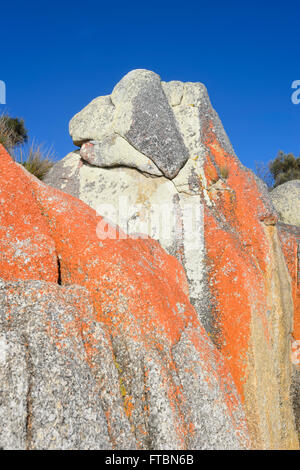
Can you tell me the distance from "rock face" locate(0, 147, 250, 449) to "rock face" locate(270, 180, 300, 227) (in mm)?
5115

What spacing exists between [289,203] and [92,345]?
6.88 metres

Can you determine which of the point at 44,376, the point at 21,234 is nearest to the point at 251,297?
the point at 21,234

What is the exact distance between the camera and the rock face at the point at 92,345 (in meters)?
2.84

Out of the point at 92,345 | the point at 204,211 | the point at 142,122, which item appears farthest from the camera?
the point at 142,122

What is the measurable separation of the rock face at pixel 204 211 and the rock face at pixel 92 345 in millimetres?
748

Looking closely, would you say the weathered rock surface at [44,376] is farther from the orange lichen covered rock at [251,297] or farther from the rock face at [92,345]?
the orange lichen covered rock at [251,297]

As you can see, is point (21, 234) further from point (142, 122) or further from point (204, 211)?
point (142, 122)

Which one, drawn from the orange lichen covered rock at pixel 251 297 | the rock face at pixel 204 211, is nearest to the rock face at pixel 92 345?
the orange lichen covered rock at pixel 251 297

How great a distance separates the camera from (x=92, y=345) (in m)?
3.40

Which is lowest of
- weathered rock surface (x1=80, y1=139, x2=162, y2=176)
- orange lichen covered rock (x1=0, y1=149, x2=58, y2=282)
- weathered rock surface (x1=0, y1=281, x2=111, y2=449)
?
weathered rock surface (x1=0, y1=281, x2=111, y2=449)

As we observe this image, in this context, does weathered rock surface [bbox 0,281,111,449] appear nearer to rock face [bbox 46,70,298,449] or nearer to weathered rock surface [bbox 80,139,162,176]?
rock face [bbox 46,70,298,449]

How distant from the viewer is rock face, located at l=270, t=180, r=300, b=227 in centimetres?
894

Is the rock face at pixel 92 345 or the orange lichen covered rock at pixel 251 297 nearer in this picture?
the rock face at pixel 92 345

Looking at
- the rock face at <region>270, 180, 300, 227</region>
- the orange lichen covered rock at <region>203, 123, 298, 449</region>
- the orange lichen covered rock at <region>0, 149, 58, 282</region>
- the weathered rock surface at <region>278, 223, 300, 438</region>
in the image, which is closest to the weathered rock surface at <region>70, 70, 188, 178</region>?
the orange lichen covered rock at <region>203, 123, 298, 449</region>
